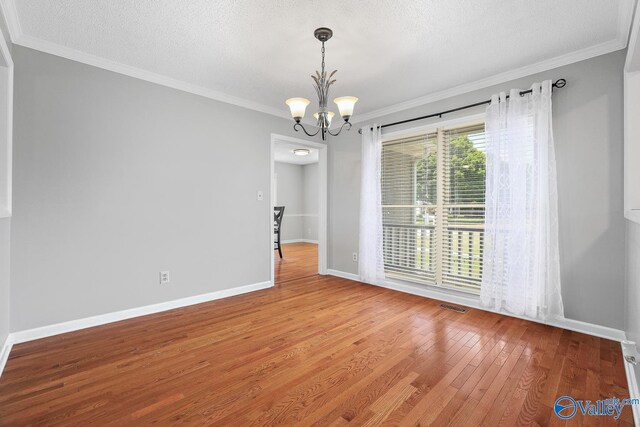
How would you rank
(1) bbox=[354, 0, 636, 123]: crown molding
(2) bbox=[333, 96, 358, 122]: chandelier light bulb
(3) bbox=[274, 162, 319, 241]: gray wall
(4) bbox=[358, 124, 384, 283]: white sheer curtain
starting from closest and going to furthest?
(1) bbox=[354, 0, 636, 123]: crown molding, (2) bbox=[333, 96, 358, 122]: chandelier light bulb, (4) bbox=[358, 124, 384, 283]: white sheer curtain, (3) bbox=[274, 162, 319, 241]: gray wall

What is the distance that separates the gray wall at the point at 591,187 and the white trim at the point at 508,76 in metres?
0.05

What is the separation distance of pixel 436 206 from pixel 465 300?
45.4 inches

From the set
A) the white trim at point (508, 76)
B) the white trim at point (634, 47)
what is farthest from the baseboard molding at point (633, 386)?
the white trim at point (508, 76)

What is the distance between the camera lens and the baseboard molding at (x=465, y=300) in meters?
2.56

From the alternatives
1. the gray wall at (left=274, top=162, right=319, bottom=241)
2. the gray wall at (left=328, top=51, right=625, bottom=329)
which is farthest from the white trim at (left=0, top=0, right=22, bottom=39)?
the gray wall at (left=274, top=162, right=319, bottom=241)

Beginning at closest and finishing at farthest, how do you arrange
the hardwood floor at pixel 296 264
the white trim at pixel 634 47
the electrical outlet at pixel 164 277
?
the white trim at pixel 634 47 < the electrical outlet at pixel 164 277 < the hardwood floor at pixel 296 264

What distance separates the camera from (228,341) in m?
2.50

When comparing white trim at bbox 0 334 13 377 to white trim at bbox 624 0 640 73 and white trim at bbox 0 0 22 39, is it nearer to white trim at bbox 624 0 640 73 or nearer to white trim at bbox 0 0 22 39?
white trim at bbox 0 0 22 39

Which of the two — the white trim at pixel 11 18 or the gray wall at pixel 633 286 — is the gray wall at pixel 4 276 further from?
the gray wall at pixel 633 286

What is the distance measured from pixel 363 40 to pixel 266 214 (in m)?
2.50

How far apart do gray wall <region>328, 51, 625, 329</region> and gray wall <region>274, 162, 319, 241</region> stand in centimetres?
700

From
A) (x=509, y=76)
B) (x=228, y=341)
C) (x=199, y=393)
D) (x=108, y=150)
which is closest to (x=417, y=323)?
(x=228, y=341)

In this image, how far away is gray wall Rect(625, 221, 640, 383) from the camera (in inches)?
72.9

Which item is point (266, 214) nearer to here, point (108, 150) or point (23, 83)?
point (108, 150)
